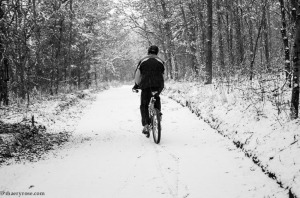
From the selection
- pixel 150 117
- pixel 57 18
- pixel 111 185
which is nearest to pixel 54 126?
pixel 150 117

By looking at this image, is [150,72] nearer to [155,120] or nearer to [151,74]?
[151,74]

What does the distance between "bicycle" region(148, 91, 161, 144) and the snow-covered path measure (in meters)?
0.22

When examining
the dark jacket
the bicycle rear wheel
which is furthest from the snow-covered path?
the dark jacket

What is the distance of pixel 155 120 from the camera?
21.6 ft

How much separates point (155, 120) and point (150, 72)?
48.4 inches

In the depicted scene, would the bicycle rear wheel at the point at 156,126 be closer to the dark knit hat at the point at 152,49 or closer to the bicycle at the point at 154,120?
the bicycle at the point at 154,120

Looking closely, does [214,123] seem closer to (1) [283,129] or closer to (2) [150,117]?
(2) [150,117]

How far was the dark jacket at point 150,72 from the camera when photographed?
6785 mm

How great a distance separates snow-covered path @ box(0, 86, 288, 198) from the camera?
12.4ft

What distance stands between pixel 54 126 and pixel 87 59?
17.5 meters

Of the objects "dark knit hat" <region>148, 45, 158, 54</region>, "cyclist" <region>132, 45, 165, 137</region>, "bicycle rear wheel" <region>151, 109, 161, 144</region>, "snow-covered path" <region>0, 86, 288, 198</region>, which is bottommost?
"snow-covered path" <region>0, 86, 288, 198</region>

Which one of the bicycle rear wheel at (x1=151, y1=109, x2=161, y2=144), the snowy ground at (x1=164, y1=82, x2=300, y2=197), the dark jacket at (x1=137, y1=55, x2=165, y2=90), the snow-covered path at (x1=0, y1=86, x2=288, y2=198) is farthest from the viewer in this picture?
the dark jacket at (x1=137, y1=55, x2=165, y2=90)

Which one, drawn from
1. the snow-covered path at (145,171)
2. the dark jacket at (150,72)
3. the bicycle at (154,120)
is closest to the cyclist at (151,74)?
the dark jacket at (150,72)

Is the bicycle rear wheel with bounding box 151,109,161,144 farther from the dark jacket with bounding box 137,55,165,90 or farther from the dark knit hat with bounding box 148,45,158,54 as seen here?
the dark knit hat with bounding box 148,45,158,54
